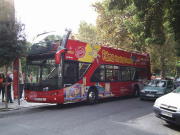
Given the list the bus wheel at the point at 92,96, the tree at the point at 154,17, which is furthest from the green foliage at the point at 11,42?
the tree at the point at 154,17

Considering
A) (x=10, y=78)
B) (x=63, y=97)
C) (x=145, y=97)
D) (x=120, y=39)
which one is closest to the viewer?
(x=63, y=97)

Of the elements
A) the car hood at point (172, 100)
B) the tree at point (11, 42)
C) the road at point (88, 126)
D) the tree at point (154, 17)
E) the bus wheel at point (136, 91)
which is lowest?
the road at point (88, 126)

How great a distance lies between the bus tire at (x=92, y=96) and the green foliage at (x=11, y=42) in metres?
4.22

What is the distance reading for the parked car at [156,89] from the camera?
44.9ft

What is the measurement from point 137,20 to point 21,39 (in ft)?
26.7

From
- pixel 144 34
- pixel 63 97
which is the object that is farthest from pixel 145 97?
pixel 63 97

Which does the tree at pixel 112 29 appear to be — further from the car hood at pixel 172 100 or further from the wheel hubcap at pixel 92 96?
the car hood at pixel 172 100

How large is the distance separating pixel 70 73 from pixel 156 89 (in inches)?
255

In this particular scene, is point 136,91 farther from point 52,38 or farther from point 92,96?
point 52,38

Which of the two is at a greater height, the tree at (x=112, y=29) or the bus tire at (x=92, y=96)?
the tree at (x=112, y=29)

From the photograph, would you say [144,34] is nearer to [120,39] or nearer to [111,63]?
[111,63]

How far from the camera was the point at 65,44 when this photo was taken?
10.3 meters

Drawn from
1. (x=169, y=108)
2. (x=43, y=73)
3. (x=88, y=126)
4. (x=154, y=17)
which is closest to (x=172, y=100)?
(x=169, y=108)

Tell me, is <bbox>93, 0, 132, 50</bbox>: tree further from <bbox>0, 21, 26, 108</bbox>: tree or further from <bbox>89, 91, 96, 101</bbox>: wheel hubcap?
<bbox>0, 21, 26, 108</bbox>: tree
